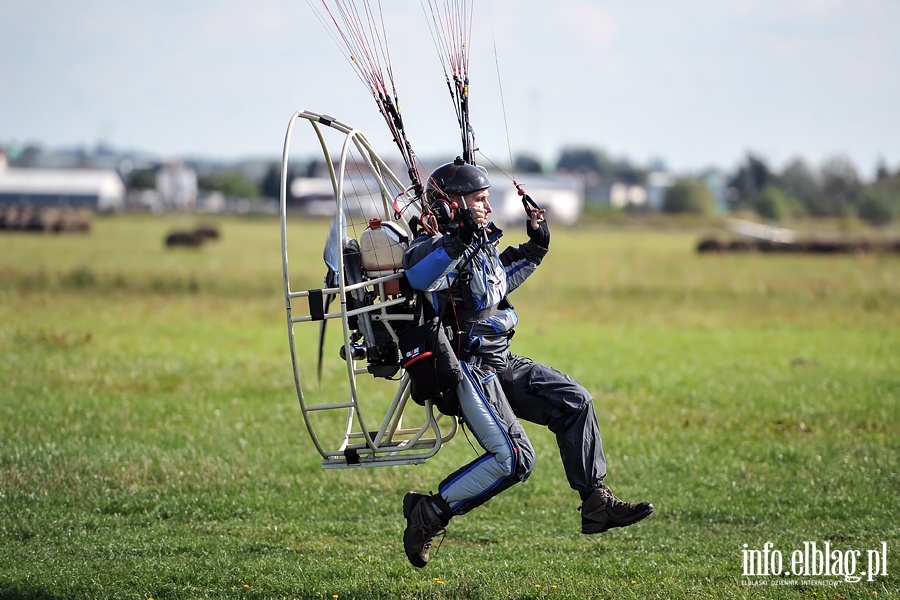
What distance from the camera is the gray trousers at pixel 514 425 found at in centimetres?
593

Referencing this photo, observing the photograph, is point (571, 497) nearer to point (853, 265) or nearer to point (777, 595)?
point (777, 595)

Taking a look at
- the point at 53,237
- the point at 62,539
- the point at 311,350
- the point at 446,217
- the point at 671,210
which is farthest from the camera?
the point at 671,210

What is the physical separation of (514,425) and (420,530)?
33.1 inches

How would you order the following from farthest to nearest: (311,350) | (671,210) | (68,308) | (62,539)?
(671,210), (68,308), (311,350), (62,539)

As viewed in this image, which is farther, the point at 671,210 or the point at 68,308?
the point at 671,210

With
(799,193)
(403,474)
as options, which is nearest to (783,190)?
(799,193)

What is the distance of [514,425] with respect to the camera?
19.7ft

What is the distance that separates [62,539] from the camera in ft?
23.3

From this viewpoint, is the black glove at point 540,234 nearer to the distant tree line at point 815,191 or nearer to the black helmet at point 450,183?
the black helmet at point 450,183

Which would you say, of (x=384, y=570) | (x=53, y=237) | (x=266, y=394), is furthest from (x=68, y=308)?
(x=53, y=237)

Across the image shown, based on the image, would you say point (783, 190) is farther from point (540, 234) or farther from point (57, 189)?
point (540, 234)

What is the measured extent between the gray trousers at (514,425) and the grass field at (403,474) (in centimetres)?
68

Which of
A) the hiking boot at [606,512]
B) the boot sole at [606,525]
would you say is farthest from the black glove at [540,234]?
the boot sole at [606,525]

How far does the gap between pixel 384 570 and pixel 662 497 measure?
307 cm
